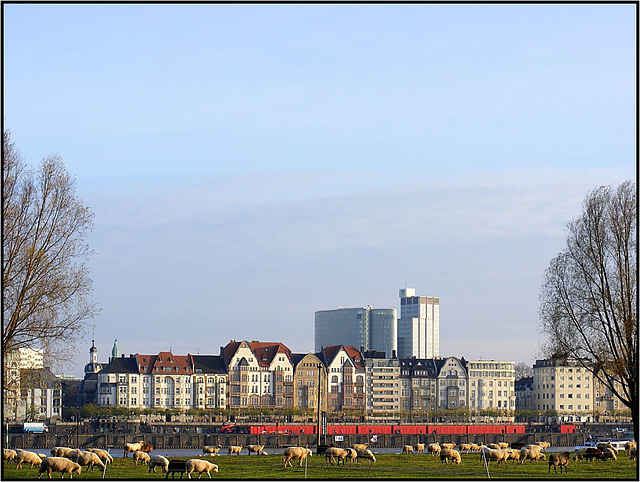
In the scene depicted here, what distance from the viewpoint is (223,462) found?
60.3 m

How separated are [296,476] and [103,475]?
856cm

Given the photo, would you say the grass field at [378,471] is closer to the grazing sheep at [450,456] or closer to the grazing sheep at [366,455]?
the grazing sheep at [450,456]

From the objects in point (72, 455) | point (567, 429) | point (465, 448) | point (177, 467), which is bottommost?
point (567, 429)

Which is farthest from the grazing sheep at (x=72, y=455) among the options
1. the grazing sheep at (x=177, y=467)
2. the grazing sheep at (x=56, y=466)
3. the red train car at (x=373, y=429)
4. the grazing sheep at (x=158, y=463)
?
the red train car at (x=373, y=429)

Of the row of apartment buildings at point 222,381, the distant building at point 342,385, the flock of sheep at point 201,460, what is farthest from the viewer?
the distant building at point 342,385

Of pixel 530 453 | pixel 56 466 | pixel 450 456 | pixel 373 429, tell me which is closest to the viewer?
pixel 56 466

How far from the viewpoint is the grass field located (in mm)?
45875

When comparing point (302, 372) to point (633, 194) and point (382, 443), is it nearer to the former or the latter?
point (382, 443)

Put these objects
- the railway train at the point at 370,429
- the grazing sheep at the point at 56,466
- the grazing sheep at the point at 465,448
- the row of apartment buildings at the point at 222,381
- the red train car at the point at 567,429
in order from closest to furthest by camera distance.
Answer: the grazing sheep at the point at 56,466 < the grazing sheep at the point at 465,448 < the railway train at the point at 370,429 < the red train car at the point at 567,429 < the row of apartment buildings at the point at 222,381

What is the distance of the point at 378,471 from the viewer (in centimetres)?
4969

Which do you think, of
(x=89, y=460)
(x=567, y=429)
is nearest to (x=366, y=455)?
(x=89, y=460)

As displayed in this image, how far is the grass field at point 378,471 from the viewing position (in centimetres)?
4588

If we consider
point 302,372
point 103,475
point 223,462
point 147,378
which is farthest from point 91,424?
point 103,475

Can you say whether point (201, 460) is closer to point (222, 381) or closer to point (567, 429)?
point (567, 429)
